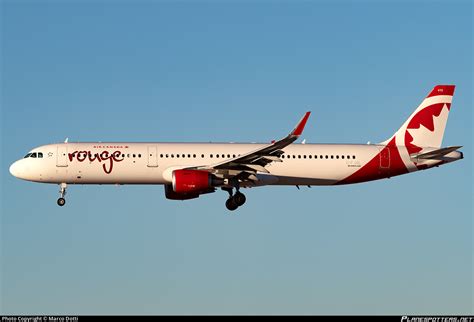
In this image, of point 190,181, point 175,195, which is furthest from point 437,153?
point 175,195

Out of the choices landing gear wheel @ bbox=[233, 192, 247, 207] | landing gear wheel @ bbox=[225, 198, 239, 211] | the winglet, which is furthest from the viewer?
landing gear wheel @ bbox=[225, 198, 239, 211]

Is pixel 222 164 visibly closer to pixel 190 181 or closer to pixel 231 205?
pixel 190 181

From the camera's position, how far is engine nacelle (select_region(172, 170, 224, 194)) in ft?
235

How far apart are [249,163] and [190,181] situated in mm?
4169

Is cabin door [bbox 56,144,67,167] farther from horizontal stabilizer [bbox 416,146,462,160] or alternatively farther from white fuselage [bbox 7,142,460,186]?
horizontal stabilizer [bbox 416,146,462,160]

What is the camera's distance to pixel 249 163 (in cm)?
7262

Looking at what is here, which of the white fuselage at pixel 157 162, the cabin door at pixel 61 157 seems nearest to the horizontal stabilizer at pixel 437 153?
the white fuselage at pixel 157 162

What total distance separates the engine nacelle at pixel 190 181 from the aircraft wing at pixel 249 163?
74 cm

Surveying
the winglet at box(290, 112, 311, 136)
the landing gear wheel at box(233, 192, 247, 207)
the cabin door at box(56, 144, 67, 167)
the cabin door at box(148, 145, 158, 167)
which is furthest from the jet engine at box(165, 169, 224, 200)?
the winglet at box(290, 112, 311, 136)

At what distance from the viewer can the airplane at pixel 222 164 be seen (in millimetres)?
72812

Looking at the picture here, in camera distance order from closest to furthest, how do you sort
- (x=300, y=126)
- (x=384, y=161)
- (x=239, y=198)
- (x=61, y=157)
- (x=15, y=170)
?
(x=300, y=126), (x=61, y=157), (x=15, y=170), (x=239, y=198), (x=384, y=161)

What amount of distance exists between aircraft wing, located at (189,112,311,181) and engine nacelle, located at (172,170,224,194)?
0.74 m

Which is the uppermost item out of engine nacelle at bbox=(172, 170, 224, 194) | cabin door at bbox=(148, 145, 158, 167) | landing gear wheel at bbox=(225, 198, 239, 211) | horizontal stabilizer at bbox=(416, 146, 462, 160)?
cabin door at bbox=(148, 145, 158, 167)

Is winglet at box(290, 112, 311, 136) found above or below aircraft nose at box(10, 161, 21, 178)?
below
